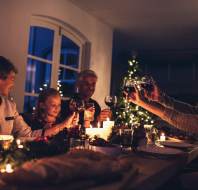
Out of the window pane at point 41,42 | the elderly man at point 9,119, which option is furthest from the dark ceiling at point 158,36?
the elderly man at point 9,119

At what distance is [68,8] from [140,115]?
6.46ft

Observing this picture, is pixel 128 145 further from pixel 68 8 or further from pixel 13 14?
pixel 68 8

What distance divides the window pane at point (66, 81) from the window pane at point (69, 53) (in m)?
0.13

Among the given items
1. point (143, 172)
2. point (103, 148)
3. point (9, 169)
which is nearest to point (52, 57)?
point (103, 148)

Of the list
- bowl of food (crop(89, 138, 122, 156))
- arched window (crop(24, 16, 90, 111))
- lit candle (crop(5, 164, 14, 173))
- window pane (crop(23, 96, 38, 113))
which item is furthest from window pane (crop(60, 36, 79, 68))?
lit candle (crop(5, 164, 14, 173))

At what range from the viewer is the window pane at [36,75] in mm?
4113

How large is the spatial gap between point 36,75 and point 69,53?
0.99 meters

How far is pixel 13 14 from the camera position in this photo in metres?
3.55

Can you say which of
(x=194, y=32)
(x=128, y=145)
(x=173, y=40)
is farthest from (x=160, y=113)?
(x=173, y=40)

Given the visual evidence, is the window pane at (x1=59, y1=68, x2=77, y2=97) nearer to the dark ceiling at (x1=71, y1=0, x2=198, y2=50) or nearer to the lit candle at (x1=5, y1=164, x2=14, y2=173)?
the dark ceiling at (x1=71, y1=0, x2=198, y2=50)

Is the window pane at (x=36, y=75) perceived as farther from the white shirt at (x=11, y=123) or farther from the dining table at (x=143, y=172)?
the dining table at (x=143, y=172)

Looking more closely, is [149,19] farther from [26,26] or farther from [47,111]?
[47,111]

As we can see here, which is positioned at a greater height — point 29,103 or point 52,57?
point 52,57

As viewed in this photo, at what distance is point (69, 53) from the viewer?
16.5ft
